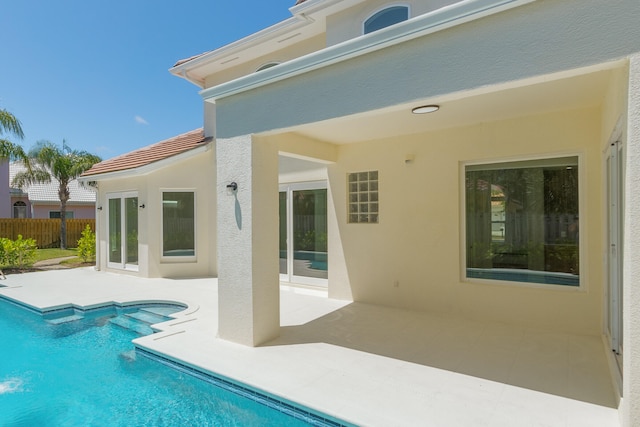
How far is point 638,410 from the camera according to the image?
12.7ft

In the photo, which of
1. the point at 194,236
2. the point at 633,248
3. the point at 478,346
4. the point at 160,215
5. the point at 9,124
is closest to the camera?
the point at 633,248

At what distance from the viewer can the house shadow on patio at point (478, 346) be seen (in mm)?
5969

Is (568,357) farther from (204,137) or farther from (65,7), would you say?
(65,7)

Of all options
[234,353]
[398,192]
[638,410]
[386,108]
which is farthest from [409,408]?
[398,192]

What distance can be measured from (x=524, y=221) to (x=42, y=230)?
3887 cm

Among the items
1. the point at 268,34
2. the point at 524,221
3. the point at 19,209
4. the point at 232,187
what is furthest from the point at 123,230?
the point at 19,209

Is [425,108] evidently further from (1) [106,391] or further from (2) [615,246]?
(1) [106,391]

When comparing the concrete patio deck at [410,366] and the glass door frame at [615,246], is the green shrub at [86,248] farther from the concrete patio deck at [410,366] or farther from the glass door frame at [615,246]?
the glass door frame at [615,246]

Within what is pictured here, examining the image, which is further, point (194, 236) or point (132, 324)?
point (194, 236)

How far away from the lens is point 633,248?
3924 mm

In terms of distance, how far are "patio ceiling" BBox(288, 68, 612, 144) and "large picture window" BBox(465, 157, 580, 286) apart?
1.56 metres

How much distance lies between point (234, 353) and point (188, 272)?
1031cm

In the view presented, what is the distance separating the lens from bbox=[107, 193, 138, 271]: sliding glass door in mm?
17203

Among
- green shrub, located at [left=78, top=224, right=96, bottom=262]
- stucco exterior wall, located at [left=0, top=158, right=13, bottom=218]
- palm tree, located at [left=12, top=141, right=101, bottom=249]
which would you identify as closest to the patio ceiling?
green shrub, located at [left=78, top=224, right=96, bottom=262]
